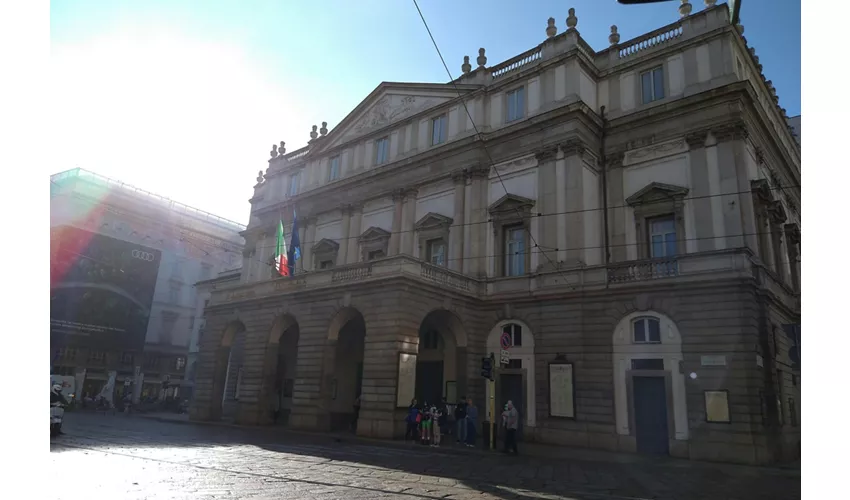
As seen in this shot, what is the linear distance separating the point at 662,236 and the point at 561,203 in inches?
157

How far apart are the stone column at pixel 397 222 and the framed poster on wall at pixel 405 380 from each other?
7.85m

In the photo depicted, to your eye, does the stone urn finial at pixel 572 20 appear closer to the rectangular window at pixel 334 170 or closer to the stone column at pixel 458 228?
the stone column at pixel 458 228

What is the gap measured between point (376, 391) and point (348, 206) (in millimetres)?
12573

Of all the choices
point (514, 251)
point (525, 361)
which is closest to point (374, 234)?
point (514, 251)

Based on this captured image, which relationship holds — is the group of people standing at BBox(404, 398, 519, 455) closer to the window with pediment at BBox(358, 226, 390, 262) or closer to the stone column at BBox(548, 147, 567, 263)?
the stone column at BBox(548, 147, 567, 263)

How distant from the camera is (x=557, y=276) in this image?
22.0 m

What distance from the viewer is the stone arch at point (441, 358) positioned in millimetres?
23031

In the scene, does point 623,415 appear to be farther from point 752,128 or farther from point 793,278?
point 752,128

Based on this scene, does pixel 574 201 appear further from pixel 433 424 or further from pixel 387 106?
pixel 387 106

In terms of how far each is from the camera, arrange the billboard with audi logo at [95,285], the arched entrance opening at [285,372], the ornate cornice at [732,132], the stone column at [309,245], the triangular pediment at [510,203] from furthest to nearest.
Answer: the stone column at [309,245]
the arched entrance opening at [285,372]
the triangular pediment at [510,203]
the ornate cornice at [732,132]
the billboard with audi logo at [95,285]

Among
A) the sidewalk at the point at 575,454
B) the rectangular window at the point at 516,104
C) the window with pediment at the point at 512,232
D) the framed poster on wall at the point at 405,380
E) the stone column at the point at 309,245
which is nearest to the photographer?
the sidewalk at the point at 575,454

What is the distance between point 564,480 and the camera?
11430 mm

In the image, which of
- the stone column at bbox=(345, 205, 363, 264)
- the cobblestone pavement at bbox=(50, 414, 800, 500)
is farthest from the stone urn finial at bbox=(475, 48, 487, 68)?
the cobblestone pavement at bbox=(50, 414, 800, 500)

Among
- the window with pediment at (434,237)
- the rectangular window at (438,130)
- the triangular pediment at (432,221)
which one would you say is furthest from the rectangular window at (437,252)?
the rectangular window at (438,130)
